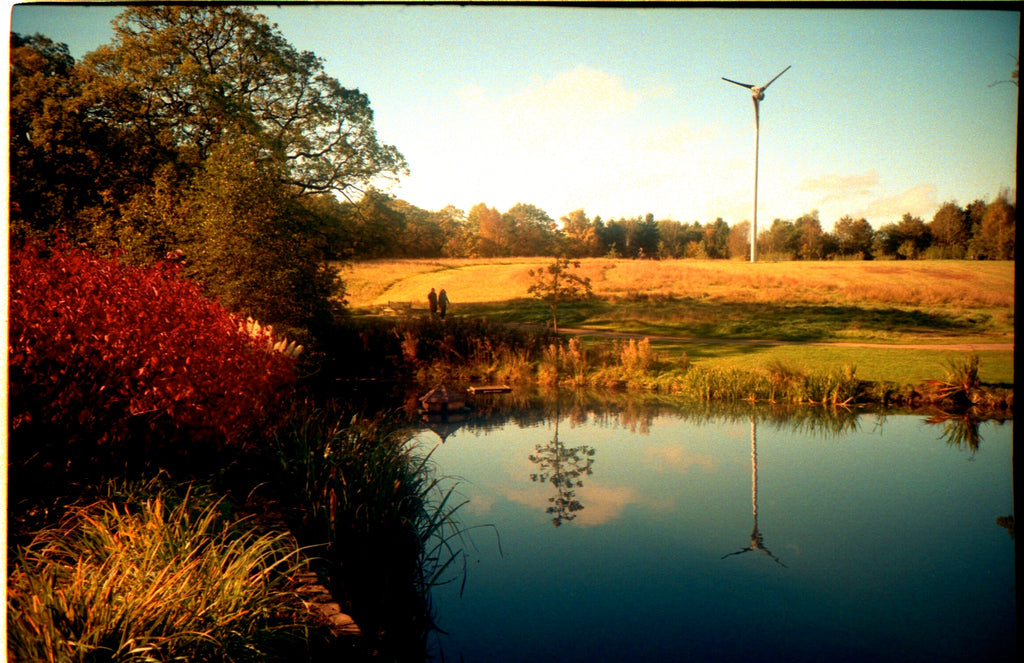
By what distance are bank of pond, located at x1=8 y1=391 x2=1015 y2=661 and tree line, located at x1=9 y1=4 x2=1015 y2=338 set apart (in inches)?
83.1

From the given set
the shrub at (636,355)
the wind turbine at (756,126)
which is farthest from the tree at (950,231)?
the shrub at (636,355)

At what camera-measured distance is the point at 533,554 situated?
4.39 m

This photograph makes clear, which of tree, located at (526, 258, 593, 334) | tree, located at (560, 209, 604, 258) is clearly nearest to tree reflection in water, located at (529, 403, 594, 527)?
tree, located at (526, 258, 593, 334)

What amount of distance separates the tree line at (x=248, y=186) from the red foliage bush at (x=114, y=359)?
266 cm

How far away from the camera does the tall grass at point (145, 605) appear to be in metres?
2.16

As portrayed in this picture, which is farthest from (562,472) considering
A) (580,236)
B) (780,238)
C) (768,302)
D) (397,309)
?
(397,309)

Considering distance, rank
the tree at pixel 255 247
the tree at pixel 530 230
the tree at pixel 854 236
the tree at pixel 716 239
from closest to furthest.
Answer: the tree at pixel 854 236
the tree at pixel 716 239
the tree at pixel 530 230
the tree at pixel 255 247

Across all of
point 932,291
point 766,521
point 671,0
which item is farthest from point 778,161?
point 766,521

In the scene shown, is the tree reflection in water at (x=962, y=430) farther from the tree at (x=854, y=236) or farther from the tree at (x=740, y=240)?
the tree at (x=740, y=240)

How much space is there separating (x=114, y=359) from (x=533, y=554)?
9.06 feet

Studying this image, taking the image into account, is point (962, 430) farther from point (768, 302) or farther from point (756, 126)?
point (756, 126)

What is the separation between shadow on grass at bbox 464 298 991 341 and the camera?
258 inches

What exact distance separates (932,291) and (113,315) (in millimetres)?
6309

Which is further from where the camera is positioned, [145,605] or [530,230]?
[530,230]
